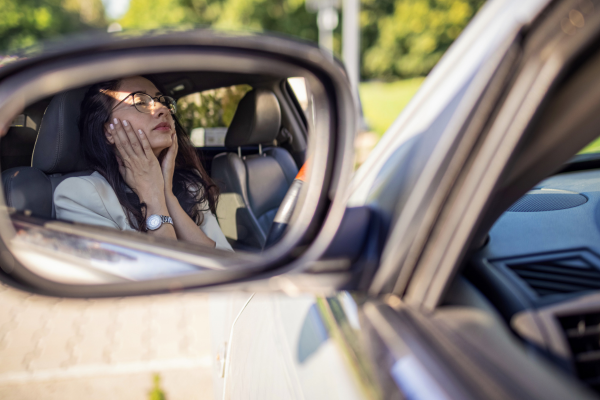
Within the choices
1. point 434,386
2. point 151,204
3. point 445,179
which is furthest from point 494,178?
point 151,204

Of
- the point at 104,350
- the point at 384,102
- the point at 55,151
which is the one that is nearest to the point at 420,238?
the point at 55,151

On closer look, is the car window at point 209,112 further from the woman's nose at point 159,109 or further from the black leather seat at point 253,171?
the woman's nose at point 159,109

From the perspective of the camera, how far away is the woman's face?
225cm

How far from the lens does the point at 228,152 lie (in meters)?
3.63

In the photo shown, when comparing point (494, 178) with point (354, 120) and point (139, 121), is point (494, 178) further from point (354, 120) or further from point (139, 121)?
point (139, 121)

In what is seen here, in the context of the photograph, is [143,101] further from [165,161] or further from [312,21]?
[312,21]

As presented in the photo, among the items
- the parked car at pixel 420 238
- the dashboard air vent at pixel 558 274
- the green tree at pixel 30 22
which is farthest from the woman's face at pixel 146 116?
the green tree at pixel 30 22

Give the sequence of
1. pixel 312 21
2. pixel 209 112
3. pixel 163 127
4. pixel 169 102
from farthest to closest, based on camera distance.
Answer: pixel 312 21 < pixel 209 112 < pixel 169 102 < pixel 163 127

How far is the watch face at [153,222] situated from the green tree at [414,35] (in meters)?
29.9

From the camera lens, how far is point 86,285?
45.4 inches

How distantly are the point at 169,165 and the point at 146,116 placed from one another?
30cm

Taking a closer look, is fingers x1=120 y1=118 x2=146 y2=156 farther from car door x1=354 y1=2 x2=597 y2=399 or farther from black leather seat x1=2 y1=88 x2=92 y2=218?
car door x1=354 y1=2 x2=597 y2=399

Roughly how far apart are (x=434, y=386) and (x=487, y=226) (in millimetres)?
397

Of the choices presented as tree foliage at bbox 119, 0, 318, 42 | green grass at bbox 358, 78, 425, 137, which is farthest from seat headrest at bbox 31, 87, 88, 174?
tree foliage at bbox 119, 0, 318, 42
